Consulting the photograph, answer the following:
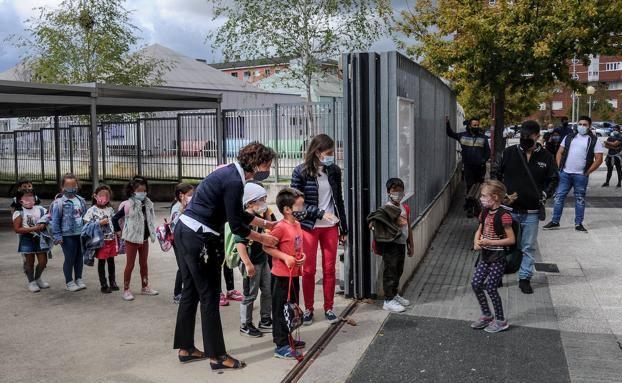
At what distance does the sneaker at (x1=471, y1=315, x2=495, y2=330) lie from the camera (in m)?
5.49

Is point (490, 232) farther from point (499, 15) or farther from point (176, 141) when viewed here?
point (176, 141)

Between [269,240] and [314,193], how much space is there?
104 cm

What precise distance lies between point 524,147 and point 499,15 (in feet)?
27.0

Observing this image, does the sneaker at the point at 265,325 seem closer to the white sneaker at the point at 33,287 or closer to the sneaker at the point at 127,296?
the sneaker at the point at 127,296

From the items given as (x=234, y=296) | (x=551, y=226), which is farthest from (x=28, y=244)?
(x=551, y=226)

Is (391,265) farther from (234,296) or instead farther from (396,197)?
(234,296)

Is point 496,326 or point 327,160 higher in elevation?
point 327,160

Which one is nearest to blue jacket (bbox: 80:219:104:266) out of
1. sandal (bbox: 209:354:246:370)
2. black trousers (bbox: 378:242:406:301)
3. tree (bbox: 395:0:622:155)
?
sandal (bbox: 209:354:246:370)

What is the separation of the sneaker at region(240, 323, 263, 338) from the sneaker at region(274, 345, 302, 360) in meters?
0.54

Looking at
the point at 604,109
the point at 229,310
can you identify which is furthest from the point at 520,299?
the point at 604,109

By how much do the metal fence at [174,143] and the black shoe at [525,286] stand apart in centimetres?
698

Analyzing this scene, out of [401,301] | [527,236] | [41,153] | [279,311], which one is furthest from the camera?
[41,153]

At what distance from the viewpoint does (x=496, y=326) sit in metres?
5.42

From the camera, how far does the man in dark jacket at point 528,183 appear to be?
6633 millimetres
